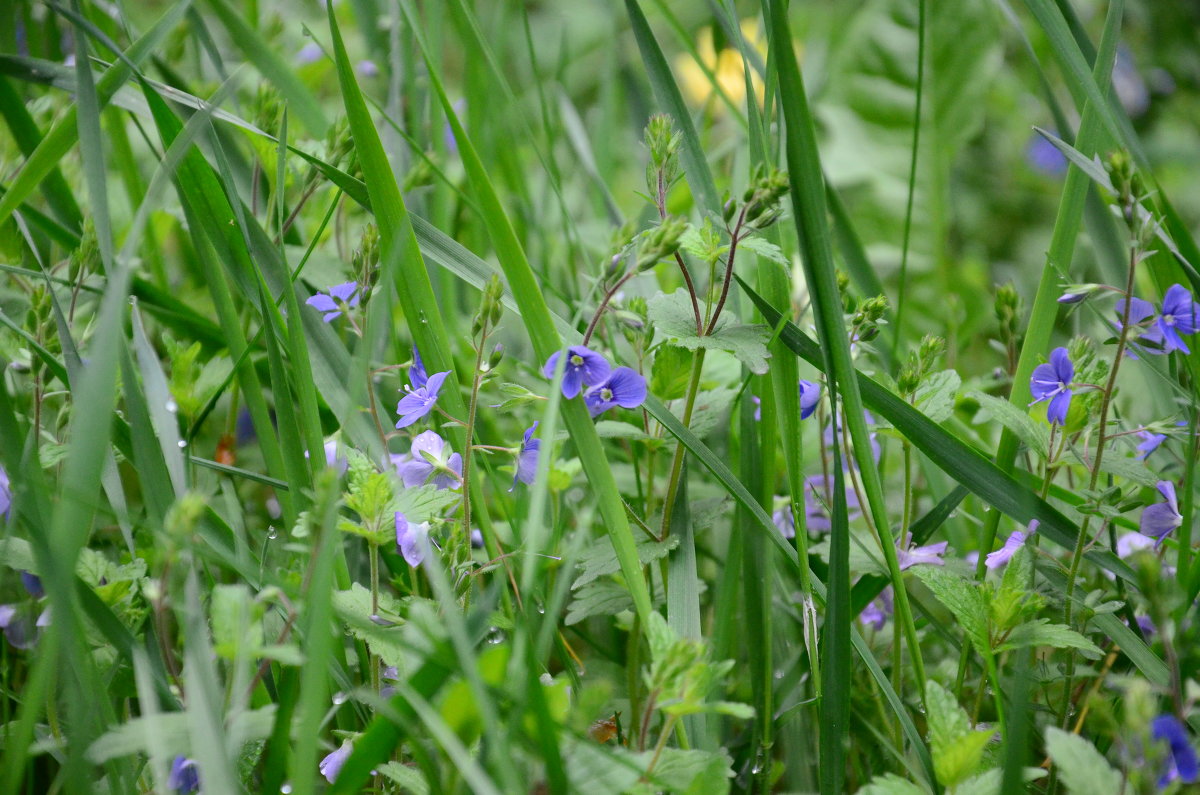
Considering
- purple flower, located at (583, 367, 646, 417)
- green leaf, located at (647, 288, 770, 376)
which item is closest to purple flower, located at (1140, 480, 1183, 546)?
green leaf, located at (647, 288, 770, 376)

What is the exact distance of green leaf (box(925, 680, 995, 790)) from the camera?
2.52 feet

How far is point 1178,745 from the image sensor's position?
0.73m

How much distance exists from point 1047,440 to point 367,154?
0.76 m

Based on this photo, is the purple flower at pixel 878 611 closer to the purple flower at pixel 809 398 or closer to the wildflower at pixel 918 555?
the wildflower at pixel 918 555

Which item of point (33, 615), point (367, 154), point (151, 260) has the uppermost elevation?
point (367, 154)

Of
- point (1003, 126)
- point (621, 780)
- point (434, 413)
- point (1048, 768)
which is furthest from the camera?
point (1003, 126)

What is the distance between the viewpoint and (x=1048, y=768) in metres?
0.97

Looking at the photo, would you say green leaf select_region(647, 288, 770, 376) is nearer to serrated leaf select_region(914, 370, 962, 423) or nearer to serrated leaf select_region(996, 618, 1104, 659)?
serrated leaf select_region(914, 370, 962, 423)

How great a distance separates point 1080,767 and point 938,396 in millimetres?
444

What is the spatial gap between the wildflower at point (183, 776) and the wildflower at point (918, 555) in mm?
726

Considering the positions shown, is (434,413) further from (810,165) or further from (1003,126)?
(1003,126)

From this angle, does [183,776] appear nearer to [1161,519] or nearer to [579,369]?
A: [579,369]

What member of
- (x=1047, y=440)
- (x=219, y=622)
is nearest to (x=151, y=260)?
(x=219, y=622)

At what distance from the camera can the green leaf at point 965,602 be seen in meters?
0.91
